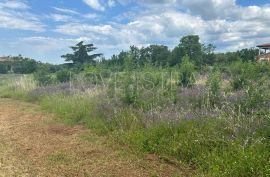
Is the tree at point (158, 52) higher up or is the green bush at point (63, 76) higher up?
the tree at point (158, 52)

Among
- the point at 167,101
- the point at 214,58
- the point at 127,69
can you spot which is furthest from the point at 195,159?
the point at 214,58

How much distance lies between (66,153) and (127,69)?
5.33m

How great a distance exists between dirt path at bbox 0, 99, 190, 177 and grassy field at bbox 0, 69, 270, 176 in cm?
36

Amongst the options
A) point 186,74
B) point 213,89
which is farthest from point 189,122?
point 186,74

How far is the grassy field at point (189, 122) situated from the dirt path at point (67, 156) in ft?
1.19

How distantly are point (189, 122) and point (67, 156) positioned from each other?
2.46 m

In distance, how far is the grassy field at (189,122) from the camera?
5.58 metres

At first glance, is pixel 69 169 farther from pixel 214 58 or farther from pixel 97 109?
pixel 214 58

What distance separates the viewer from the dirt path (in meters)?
5.97

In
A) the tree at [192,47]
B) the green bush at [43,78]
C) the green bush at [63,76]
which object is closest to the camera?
the green bush at [43,78]

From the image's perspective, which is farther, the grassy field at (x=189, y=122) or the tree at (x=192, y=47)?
the tree at (x=192, y=47)

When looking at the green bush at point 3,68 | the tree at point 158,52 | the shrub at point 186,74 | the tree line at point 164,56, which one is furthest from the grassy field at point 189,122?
the green bush at point 3,68

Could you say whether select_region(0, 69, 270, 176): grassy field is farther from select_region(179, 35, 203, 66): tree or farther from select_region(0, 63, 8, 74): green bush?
select_region(0, 63, 8, 74): green bush

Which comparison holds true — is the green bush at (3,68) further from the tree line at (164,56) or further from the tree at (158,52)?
the tree at (158,52)
